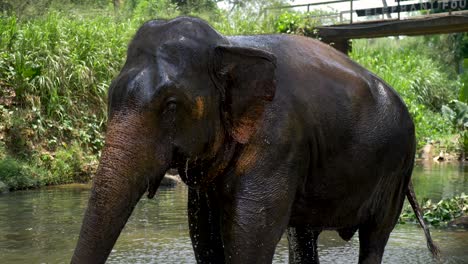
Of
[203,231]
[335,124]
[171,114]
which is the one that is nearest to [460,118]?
[335,124]

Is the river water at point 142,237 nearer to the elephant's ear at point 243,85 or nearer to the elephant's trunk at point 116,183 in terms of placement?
the elephant's ear at point 243,85

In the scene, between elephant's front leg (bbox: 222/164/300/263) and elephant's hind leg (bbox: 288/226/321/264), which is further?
elephant's hind leg (bbox: 288/226/321/264)

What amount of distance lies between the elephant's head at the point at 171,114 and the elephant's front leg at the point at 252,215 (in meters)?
0.15

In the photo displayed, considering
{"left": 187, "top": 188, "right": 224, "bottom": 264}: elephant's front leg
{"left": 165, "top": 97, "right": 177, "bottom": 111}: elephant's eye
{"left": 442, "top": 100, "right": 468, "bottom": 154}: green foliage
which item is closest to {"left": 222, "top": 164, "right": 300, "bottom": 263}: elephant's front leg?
{"left": 187, "top": 188, "right": 224, "bottom": 264}: elephant's front leg

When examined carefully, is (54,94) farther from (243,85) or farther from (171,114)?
(171,114)

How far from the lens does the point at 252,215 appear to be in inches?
161

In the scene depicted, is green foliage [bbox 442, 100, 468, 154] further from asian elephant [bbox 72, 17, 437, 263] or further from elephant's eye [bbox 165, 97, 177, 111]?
elephant's eye [bbox 165, 97, 177, 111]

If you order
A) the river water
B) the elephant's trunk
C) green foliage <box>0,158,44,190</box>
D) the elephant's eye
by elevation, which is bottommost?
the river water

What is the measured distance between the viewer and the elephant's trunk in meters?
3.38

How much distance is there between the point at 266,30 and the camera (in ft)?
74.2

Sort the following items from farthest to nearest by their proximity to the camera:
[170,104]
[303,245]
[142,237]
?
[142,237]
[303,245]
[170,104]

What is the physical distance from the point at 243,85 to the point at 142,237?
16.7 feet

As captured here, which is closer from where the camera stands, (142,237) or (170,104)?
(170,104)

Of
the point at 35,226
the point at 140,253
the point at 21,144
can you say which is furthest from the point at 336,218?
the point at 21,144
